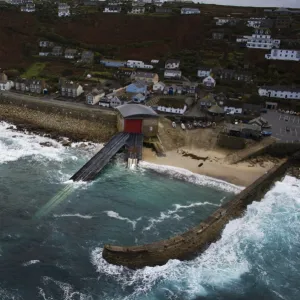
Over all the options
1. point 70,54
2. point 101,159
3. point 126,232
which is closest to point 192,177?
point 101,159

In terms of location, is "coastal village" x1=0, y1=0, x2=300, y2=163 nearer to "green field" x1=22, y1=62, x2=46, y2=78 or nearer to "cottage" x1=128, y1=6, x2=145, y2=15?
"green field" x1=22, y1=62, x2=46, y2=78

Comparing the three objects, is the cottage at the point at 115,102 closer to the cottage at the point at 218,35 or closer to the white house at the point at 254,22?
the cottage at the point at 218,35

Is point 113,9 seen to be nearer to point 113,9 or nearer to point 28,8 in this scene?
point 113,9

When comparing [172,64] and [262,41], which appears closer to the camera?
[172,64]

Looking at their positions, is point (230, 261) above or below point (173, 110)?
below

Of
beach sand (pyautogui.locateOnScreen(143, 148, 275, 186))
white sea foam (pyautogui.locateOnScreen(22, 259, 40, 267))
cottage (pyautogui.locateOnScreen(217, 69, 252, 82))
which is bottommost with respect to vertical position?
white sea foam (pyautogui.locateOnScreen(22, 259, 40, 267))

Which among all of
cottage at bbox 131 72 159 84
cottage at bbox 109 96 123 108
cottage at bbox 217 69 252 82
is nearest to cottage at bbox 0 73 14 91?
cottage at bbox 109 96 123 108

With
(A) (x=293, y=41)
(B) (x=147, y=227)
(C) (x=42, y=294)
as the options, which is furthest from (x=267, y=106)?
(C) (x=42, y=294)
